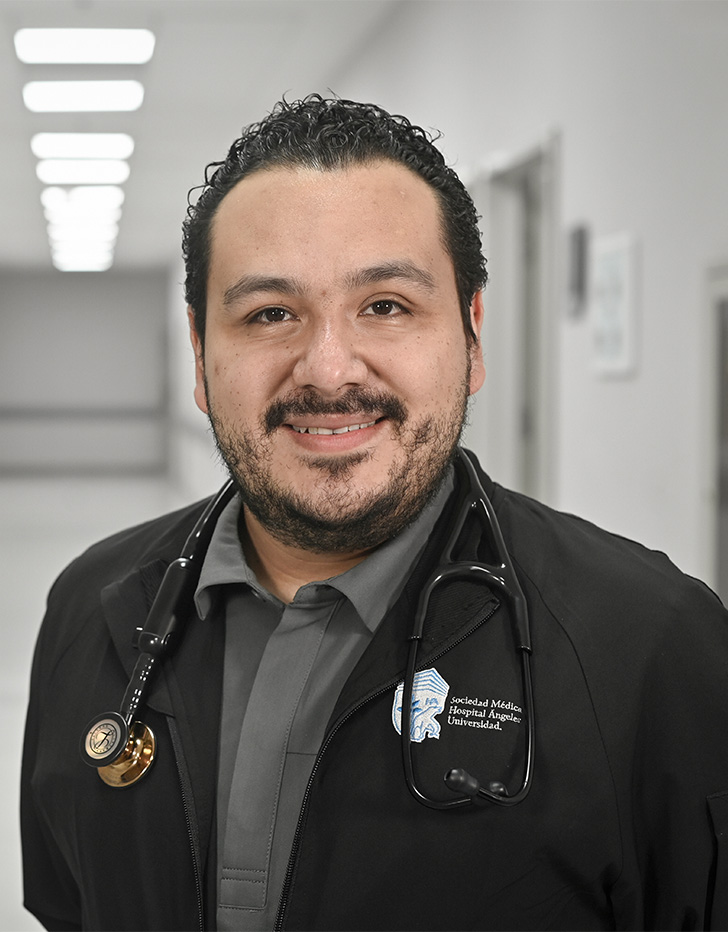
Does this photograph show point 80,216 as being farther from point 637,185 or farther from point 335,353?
point 335,353

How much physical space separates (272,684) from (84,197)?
7.77m

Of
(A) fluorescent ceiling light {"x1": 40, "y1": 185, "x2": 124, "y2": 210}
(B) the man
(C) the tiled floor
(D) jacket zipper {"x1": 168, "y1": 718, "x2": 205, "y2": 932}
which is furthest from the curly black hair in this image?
(A) fluorescent ceiling light {"x1": 40, "y1": 185, "x2": 124, "y2": 210}

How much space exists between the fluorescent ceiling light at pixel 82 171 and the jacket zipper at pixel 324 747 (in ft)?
20.7

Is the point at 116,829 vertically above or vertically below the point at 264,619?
below

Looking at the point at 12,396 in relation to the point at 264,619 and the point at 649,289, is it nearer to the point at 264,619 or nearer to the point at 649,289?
the point at 649,289

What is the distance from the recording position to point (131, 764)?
102 centimetres

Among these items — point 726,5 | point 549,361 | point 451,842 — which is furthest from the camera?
point 549,361

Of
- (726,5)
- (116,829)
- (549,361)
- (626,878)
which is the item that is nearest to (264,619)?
(116,829)

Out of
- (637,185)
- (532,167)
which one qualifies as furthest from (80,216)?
(637,185)

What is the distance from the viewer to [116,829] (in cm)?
104

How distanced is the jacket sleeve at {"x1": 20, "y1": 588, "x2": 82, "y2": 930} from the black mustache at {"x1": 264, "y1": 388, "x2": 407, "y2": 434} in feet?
1.43

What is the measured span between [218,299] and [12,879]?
6.79 ft

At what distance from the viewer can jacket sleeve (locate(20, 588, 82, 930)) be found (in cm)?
125

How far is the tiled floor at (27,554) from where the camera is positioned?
284cm
